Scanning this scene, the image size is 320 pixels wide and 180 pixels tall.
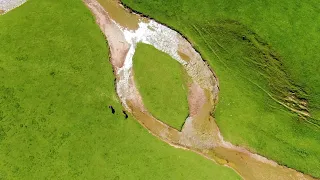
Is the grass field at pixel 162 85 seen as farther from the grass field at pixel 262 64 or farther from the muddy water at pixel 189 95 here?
the grass field at pixel 262 64

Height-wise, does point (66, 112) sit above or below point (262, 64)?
below

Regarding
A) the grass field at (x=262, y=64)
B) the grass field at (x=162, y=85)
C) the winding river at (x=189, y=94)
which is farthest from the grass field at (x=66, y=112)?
the grass field at (x=262, y=64)

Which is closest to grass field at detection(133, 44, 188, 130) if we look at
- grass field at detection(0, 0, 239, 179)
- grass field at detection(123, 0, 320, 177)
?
grass field at detection(0, 0, 239, 179)

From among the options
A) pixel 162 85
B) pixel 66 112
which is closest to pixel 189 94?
pixel 162 85

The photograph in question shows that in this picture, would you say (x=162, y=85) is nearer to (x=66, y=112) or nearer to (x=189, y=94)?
(x=189, y=94)

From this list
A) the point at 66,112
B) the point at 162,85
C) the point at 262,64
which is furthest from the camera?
the point at 262,64

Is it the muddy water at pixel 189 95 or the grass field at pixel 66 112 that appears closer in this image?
the grass field at pixel 66 112

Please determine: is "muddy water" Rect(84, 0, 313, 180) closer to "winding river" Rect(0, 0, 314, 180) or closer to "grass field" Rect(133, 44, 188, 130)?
"winding river" Rect(0, 0, 314, 180)
